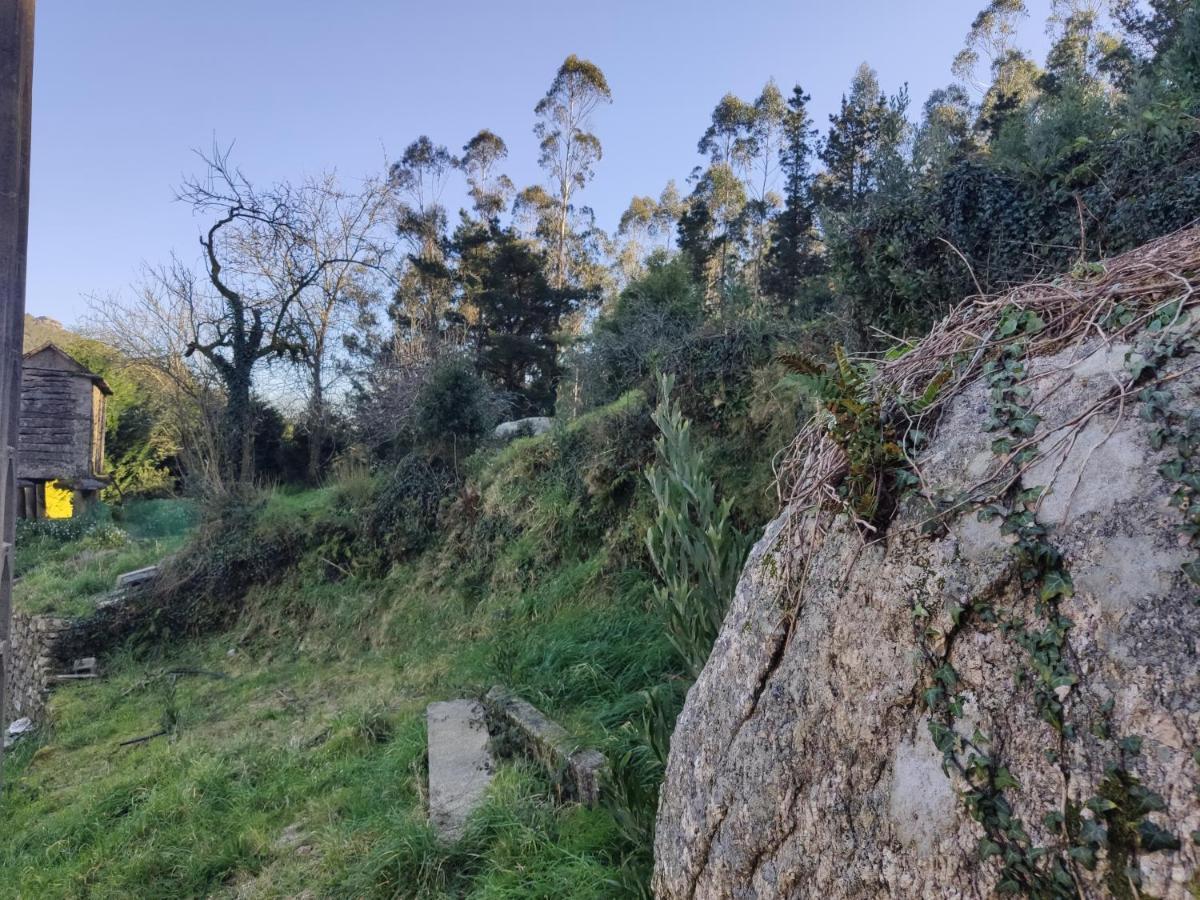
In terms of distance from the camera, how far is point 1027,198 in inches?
195

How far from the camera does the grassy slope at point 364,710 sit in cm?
295

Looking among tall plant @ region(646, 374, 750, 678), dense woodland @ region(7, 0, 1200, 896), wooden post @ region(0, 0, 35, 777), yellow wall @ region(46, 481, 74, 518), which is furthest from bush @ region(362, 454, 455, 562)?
yellow wall @ region(46, 481, 74, 518)

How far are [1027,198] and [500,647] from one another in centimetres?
531

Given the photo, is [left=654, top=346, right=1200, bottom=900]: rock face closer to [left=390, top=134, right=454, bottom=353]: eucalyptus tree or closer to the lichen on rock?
the lichen on rock

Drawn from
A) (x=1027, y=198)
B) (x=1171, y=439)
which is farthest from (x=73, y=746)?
(x=1027, y=198)

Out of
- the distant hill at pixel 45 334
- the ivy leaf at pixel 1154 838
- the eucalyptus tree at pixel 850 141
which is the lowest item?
the ivy leaf at pixel 1154 838

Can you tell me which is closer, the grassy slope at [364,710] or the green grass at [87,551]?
the grassy slope at [364,710]

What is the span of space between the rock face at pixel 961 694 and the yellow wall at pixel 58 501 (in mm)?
15625

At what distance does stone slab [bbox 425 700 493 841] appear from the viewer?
3.13m

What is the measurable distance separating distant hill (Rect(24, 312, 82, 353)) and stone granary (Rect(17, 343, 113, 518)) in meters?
4.17

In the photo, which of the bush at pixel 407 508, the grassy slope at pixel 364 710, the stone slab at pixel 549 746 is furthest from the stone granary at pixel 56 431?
the stone slab at pixel 549 746

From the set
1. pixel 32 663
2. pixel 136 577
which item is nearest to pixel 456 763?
pixel 136 577

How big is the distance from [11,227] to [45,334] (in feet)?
85.5

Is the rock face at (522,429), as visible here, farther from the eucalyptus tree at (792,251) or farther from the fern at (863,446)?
the fern at (863,446)
